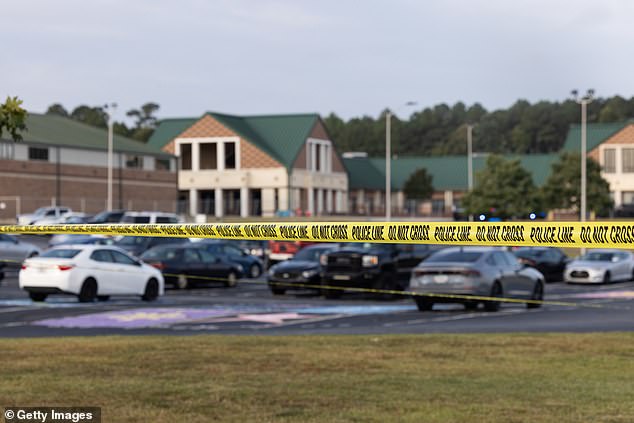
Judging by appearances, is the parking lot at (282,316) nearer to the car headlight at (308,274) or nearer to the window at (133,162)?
the car headlight at (308,274)

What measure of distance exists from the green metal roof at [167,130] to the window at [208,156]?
2.30 metres

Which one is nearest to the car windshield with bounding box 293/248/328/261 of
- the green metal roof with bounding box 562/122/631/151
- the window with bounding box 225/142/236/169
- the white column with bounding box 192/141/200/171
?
the window with bounding box 225/142/236/169

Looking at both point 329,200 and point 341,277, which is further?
point 329,200

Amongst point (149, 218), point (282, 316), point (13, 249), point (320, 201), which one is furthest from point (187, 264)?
point (320, 201)

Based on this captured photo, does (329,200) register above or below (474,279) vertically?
above

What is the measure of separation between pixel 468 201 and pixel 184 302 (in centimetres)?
6148

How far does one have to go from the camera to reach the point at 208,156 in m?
101

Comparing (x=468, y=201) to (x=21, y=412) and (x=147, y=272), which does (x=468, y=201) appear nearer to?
(x=147, y=272)

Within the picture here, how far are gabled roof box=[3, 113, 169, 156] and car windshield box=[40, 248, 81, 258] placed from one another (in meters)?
51.6

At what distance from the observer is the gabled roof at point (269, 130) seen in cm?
9719

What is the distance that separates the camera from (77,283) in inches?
1060

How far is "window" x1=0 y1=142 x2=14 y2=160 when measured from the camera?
7688 centimetres

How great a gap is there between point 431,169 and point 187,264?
266 feet

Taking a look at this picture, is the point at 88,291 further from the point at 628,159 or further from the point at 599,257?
the point at 628,159
